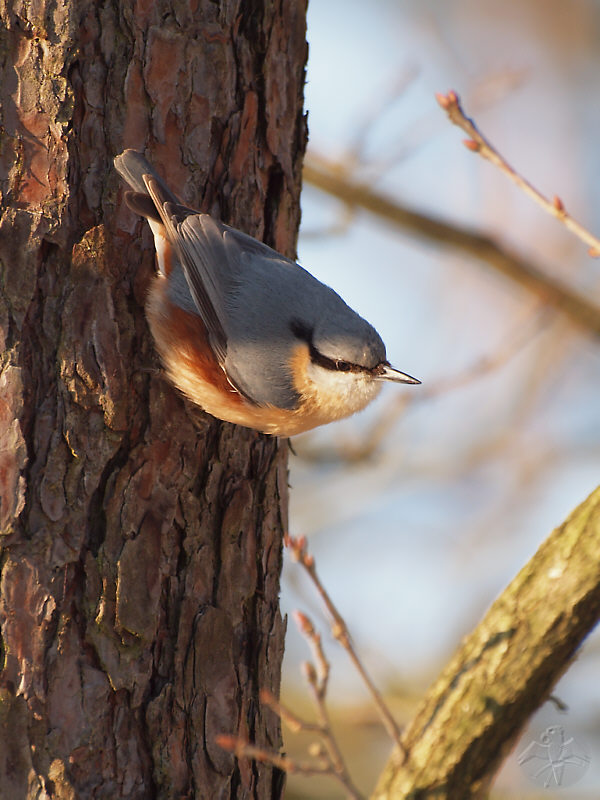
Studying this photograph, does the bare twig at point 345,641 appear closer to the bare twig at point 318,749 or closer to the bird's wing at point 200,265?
the bare twig at point 318,749

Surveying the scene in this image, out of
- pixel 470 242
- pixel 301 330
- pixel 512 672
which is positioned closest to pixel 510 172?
→ pixel 301 330

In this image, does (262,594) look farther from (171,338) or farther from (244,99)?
(244,99)

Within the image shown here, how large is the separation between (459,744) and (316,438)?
9.12 ft

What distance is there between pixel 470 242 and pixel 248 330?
185 cm

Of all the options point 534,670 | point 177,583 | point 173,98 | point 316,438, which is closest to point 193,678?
point 177,583

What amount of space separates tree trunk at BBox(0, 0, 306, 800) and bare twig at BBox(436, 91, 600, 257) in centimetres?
56

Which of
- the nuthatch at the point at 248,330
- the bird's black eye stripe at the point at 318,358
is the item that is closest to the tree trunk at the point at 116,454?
the nuthatch at the point at 248,330

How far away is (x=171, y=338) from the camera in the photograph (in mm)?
2250

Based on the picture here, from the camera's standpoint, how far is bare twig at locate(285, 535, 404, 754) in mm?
1732

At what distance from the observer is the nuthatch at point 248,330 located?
2.25 m

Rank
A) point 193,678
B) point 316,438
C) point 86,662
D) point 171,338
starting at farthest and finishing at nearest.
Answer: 1. point 316,438
2. point 171,338
3. point 193,678
4. point 86,662

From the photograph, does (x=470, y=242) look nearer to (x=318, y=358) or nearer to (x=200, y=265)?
(x=318, y=358)

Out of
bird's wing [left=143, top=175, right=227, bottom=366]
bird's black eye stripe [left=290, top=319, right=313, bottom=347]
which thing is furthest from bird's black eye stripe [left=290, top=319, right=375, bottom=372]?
bird's wing [left=143, top=175, right=227, bottom=366]

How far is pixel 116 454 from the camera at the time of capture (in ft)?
6.81
